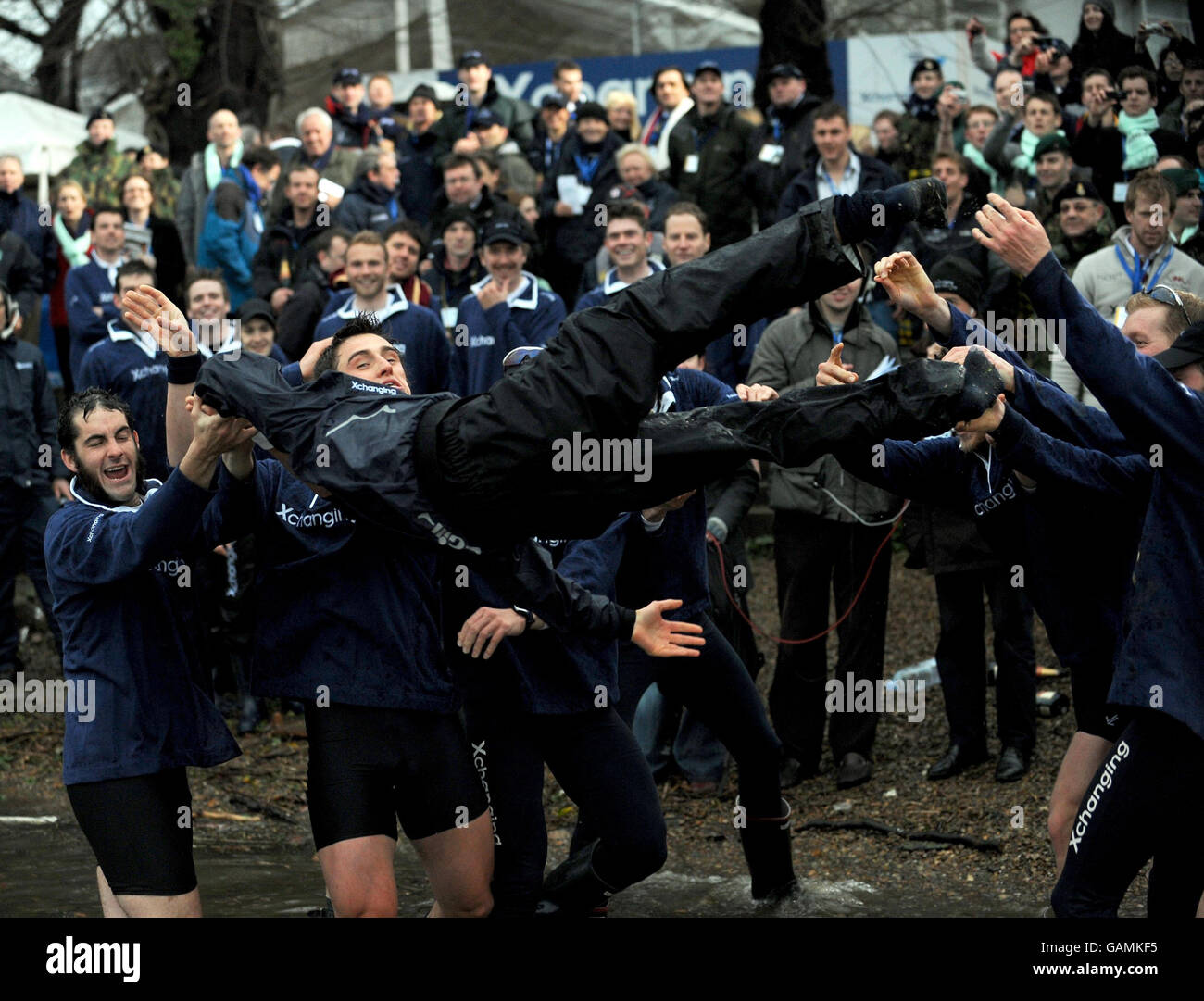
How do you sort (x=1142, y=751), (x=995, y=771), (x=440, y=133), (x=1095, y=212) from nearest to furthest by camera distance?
(x=1142, y=751) < (x=995, y=771) < (x=1095, y=212) < (x=440, y=133)

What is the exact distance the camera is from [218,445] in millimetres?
4461

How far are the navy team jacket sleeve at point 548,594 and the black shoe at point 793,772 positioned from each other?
3.49 metres

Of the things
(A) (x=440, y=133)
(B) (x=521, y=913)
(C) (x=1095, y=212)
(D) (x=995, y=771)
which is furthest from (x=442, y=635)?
(A) (x=440, y=133)

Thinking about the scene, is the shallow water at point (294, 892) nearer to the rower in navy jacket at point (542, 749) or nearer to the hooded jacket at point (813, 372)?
the rower in navy jacket at point (542, 749)

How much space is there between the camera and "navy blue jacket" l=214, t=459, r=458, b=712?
468cm

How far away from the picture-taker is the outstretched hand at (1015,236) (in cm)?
423

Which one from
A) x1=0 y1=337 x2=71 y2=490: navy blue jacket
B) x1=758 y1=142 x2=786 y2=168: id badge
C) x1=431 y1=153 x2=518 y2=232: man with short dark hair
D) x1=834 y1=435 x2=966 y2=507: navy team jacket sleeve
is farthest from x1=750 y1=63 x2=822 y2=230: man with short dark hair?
x1=834 y1=435 x2=966 y2=507: navy team jacket sleeve

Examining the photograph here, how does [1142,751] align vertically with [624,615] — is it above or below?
below

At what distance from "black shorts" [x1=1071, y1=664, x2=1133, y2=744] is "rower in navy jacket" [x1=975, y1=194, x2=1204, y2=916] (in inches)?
26.5

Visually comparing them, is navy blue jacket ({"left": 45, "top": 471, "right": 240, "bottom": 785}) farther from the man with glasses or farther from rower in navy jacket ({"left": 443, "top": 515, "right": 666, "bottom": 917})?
the man with glasses

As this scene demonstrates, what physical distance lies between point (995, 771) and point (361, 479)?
4557 mm

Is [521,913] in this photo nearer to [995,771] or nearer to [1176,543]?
[1176,543]

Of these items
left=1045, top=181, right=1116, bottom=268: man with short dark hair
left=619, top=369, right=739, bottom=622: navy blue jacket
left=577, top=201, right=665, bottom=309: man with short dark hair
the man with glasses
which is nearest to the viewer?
left=619, top=369, right=739, bottom=622: navy blue jacket

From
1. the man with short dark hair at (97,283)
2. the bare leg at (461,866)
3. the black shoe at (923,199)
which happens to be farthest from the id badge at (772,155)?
the bare leg at (461,866)
